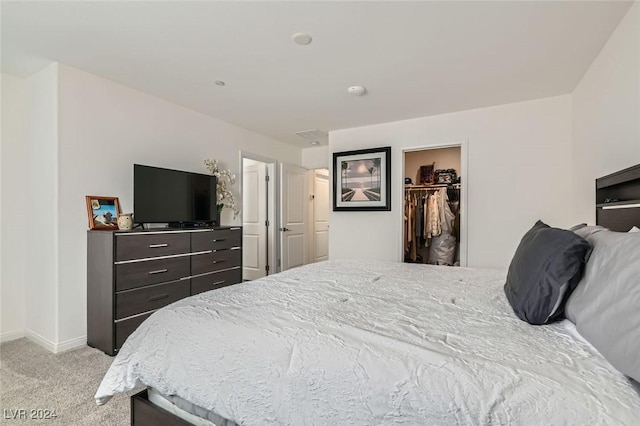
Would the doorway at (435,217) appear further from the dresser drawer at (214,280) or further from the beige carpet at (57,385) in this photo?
the beige carpet at (57,385)

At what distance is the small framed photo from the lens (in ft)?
8.95

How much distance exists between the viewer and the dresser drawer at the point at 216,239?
322 cm

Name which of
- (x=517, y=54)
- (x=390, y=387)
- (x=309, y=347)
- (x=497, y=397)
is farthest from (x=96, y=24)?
(x=517, y=54)

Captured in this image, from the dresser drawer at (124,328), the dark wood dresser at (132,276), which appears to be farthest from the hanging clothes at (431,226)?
the dresser drawer at (124,328)

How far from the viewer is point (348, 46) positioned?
2287 mm

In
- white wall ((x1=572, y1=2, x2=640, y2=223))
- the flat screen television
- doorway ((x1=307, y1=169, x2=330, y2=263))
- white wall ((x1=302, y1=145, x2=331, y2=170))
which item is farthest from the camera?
doorway ((x1=307, y1=169, x2=330, y2=263))

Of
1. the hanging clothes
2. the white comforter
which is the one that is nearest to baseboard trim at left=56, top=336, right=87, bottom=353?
the white comforter

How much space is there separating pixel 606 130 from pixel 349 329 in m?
2.52

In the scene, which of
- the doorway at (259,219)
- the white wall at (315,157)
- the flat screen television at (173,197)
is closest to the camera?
the flat screen television at (173,197)

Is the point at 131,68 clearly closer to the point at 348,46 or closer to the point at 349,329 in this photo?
the point at 348,46

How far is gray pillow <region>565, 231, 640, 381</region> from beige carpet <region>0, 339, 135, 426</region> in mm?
2135

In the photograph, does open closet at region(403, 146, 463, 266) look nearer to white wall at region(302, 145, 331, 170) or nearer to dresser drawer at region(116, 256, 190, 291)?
white wall at region(302, 145, 331, 170)

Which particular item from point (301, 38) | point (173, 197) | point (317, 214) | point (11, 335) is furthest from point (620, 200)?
point (11, 335)

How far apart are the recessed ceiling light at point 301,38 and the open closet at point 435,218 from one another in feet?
9.80
